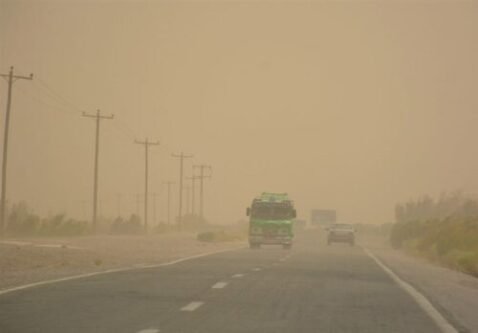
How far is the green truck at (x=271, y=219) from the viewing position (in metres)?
61.4

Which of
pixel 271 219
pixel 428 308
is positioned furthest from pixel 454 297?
pixel 271 219

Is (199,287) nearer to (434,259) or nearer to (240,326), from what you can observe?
(240,326)

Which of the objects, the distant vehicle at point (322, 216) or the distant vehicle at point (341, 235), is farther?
the distant vehicle at point (322, 216)

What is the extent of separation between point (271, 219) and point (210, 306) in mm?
43920

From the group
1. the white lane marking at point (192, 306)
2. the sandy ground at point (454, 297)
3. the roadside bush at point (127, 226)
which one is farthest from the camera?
the roadside bush at point (127, 226)

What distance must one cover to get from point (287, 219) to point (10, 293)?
42650mm

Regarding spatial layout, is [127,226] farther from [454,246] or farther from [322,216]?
[454,246]

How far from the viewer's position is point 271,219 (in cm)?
6134

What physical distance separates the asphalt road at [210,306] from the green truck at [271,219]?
34.6m

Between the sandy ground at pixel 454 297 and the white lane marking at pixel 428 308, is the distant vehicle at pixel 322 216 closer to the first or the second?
the sandy ground at pixel 454 297

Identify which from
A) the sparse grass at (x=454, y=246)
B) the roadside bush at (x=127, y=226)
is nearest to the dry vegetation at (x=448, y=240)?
the sparse grass at (x=454, y=246)

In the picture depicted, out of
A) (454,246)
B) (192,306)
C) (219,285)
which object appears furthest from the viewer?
(454,246)

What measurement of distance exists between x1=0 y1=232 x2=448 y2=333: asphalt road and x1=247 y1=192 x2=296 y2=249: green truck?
34.6 metres

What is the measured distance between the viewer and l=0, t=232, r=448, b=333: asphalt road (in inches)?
569
